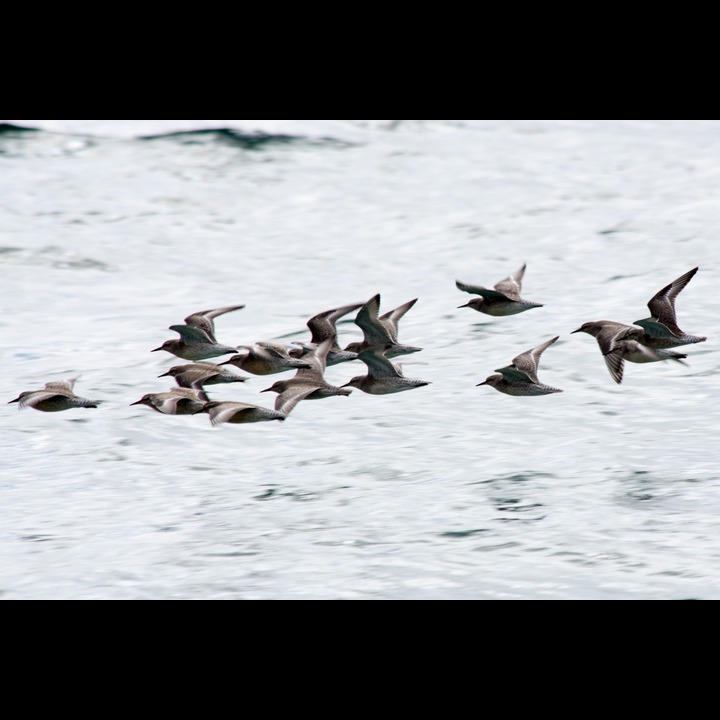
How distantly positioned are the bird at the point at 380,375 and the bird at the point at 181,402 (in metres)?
1.11

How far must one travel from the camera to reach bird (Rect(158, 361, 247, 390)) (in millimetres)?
9430

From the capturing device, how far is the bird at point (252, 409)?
8.60 meters

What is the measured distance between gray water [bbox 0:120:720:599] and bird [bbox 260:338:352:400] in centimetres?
96

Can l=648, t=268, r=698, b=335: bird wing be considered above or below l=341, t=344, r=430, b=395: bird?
above

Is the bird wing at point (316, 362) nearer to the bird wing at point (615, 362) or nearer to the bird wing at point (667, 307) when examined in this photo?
the bird wing at point (615, 362)

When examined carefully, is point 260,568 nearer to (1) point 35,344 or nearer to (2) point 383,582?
(2) point 383,582

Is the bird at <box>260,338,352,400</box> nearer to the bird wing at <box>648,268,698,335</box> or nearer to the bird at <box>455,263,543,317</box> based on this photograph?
the bird at <box>455,263,543,317</box>

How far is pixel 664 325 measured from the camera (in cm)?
933

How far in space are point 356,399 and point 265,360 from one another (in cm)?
291

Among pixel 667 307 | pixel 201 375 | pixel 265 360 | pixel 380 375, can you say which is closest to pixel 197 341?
pixel 201 375

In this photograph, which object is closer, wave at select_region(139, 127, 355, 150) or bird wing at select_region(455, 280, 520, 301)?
bird wing at select_region(455, 280, 520, 301)

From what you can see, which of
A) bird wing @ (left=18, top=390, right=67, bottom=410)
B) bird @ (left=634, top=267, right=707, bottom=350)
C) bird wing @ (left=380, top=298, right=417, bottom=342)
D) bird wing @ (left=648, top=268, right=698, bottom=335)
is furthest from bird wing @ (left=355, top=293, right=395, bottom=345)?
bird wing @ (left=18, top=390, right=67, bottom=410)

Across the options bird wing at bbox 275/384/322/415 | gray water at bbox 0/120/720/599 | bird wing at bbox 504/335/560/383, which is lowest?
gray water at bbox 0/120/720/599

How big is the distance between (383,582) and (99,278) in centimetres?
946
